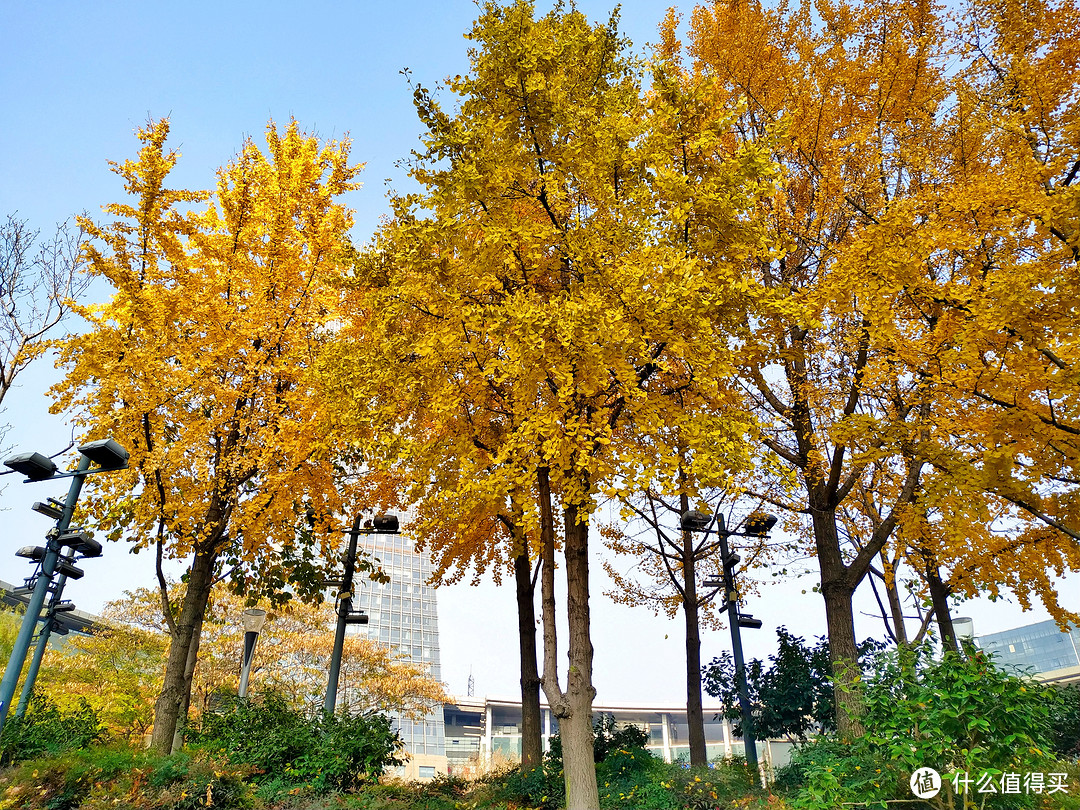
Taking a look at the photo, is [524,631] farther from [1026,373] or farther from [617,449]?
[1026,373]

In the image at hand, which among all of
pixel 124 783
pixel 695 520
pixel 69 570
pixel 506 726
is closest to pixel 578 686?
pixel 695 520

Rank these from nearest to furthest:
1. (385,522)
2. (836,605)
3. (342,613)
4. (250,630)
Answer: (836,605), (385,522), (342,613), (250,630)

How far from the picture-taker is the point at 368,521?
1184 centimetres

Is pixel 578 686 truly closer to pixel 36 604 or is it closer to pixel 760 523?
pixel 760 523

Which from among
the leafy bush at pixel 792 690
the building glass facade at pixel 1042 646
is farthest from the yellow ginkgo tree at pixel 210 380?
the building glass facade at pixel 1042 646

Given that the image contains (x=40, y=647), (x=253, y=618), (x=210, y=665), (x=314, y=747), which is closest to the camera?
(x=314, y=747)

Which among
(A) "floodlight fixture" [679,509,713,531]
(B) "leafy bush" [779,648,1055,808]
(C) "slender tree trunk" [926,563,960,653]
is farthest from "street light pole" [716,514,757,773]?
(B) "leafy bush" [779,648,1055,808]

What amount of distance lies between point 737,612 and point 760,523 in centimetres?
177

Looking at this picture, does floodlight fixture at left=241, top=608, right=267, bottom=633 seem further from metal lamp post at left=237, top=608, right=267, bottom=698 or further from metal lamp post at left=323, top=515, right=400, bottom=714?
metal lamp post at left=323, top=515, right=400, bottom=714

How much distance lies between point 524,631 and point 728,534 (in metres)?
4.42

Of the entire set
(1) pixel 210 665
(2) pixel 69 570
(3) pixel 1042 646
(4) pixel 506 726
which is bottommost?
(4) pixel 506 726

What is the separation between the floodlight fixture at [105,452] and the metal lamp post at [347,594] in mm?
4099

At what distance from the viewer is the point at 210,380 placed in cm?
1001

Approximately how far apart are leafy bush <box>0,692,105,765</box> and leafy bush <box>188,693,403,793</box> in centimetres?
232
